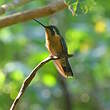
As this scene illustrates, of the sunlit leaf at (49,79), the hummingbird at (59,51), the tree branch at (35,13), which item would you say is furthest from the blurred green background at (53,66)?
the hummingbird at (59,51)

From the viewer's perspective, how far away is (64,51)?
1013mm

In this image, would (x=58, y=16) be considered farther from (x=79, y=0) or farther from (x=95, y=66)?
(x=79, y=0)

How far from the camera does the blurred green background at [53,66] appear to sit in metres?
3.35

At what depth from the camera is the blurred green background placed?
11.0ft

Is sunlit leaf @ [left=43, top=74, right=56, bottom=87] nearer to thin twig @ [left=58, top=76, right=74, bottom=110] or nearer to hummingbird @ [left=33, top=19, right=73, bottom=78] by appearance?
thin twig @ [left=58, top=76, right=74, bottom=110]

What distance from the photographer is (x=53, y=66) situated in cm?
345

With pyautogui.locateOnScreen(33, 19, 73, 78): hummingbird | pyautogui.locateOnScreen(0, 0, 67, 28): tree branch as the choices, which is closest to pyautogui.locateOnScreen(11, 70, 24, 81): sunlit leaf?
pyautogui.locateOnScreen(0, 0, 67, 28): tree branch

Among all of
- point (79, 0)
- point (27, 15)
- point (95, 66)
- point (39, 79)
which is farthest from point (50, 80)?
point (79, 0)

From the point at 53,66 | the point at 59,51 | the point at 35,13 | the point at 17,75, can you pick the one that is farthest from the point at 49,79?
the point at 59,51

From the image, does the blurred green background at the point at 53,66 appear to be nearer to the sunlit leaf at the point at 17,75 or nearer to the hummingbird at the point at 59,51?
the sunlit leaf at the point at 17,75

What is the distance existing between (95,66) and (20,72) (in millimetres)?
645

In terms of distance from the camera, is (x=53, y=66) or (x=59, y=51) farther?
(x=53, y=66)

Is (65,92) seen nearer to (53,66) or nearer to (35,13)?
(53,66)

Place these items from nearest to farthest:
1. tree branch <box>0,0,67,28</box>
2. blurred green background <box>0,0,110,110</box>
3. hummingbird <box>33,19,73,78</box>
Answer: hummingbird <box>33,19,73,78</box>
tree branch <box>0,0,67,28</box>
blurred green background <box>0,0,110,110</box>
